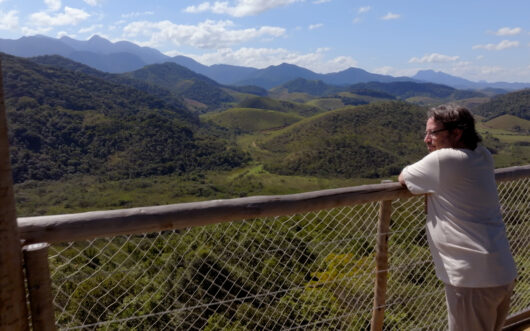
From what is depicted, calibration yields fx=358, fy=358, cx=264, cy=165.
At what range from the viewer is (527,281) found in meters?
3.50

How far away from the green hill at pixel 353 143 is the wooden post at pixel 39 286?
60.2m

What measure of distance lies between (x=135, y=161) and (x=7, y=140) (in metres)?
78.8

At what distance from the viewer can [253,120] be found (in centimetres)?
11819

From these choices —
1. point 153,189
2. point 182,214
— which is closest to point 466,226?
point 182,214

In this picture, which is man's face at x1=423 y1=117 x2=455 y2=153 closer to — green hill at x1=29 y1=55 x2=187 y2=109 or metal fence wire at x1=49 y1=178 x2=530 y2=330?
metal fence wire at x1=49 y1=178 x2=530 y2=330

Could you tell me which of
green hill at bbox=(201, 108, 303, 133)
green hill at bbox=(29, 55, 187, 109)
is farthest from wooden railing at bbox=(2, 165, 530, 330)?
green hill at bbox=(29, 55, 187, 109)

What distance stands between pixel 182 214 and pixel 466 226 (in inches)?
49.2

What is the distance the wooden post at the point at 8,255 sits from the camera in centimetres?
100

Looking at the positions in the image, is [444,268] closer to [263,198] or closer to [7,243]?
[263,198]

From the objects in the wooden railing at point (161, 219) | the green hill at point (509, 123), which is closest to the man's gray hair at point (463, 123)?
the wooden railing at point (161, 219)

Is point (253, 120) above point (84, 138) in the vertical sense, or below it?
above

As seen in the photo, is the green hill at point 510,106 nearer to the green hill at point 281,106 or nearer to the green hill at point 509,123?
the green hill at point 509,123

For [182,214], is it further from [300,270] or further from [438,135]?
[300,270]

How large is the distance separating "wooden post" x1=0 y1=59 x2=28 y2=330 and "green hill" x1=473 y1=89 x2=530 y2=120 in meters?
122
